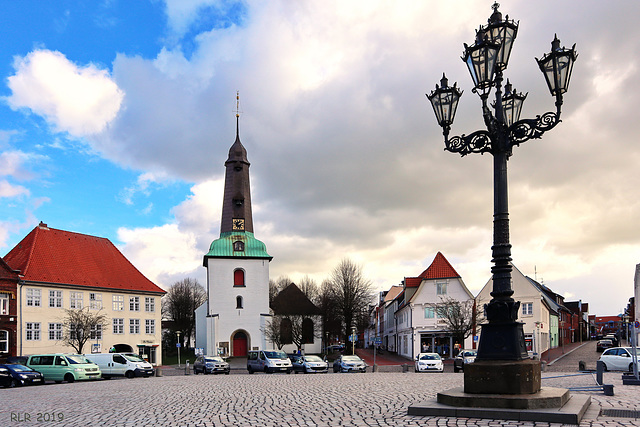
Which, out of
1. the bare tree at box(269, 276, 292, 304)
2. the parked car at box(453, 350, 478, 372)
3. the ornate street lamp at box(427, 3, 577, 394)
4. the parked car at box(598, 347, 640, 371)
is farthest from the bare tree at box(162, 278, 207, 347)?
the ornate street lamp at box(427, 3, 577, 394)

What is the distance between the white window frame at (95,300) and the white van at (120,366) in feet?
68.9

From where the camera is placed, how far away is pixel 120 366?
133 feet

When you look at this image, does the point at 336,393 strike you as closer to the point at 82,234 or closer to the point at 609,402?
the point at 609,402

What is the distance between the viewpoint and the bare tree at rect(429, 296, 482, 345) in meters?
55.0

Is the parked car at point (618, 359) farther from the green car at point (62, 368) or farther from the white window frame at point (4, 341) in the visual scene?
the white window frame at point (4, 341)

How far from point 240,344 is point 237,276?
7.77 metres

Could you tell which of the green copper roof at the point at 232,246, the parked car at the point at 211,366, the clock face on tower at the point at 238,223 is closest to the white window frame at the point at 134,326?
the green copper roof at the point at 232,246

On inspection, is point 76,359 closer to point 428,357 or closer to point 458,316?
point 428,357

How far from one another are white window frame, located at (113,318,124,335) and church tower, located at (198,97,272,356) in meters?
11.4

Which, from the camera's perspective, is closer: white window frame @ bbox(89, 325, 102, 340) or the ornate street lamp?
the ornate street lamp

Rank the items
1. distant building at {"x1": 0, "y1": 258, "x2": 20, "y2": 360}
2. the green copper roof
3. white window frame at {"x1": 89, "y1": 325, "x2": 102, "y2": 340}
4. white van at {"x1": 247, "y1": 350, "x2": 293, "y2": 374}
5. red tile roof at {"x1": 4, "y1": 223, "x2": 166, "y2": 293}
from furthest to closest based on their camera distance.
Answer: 1. the green copper roof
2. white window frame at {"x1": 89, "y1": 325, "x2": 102, "y2": 340}
3. red tile roof at {"x1": 4, "y1": 223, "x2": 166, "y2": 293}
4. distant building at {"x1": 0, "y1": 258, "x2": 20, "y2": 360}
5. white van at {"x1": 247, "y1": 350, "x2": 293, "y2": 374}

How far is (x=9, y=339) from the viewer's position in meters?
51.5

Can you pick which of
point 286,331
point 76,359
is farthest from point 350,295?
point 76,359

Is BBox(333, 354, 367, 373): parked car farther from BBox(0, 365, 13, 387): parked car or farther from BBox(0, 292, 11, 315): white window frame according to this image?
BBox(0, 292, 11, 315): white window frame
